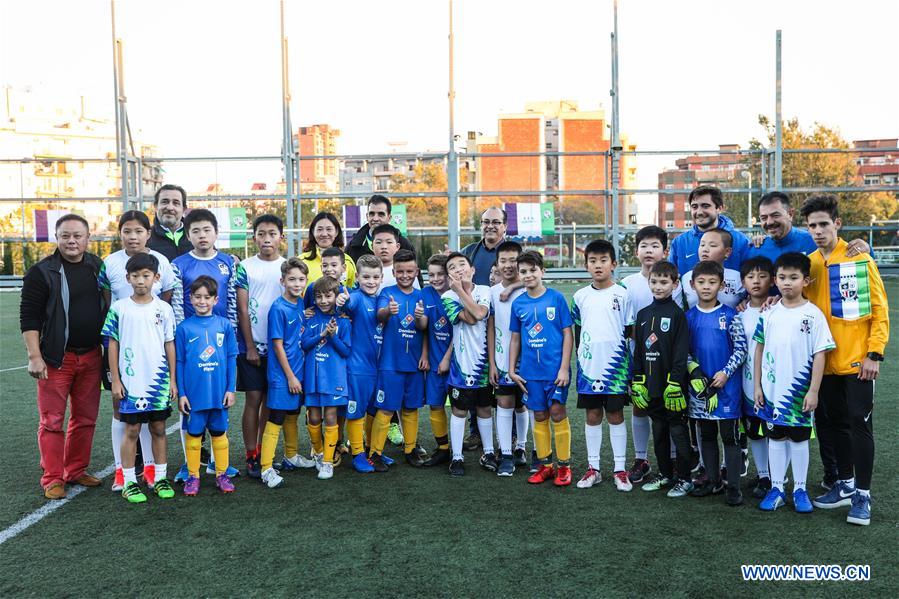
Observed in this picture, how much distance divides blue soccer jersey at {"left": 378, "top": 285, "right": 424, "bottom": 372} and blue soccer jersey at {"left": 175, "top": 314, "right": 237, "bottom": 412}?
1020 millimetres

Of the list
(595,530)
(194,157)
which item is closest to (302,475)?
(595,530)

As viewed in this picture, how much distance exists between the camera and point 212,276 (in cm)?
478

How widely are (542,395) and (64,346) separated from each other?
2.84 metres

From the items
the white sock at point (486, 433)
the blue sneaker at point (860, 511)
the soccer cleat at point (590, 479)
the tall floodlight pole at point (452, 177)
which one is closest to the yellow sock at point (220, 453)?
the white sock at point (486, 433)

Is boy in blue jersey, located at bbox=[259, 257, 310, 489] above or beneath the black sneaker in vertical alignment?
above

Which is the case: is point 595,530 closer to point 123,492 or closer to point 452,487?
point 452,487

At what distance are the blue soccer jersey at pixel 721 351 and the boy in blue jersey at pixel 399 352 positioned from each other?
5.66 feet

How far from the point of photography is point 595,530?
3.82 m

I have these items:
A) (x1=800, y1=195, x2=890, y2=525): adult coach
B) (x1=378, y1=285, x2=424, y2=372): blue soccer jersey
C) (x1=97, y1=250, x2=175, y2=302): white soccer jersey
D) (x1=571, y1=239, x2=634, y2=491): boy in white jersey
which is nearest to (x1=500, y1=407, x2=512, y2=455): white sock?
(x1=571, y1=239, x2=634, y2=491): boy in white jersey

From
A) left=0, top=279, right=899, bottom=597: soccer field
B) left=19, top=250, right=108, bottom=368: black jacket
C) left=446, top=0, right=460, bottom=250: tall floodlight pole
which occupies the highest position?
left=446, top=0, right=460, bottom=250: tall floodlight pole

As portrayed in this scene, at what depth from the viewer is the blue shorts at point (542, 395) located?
465 centimetres

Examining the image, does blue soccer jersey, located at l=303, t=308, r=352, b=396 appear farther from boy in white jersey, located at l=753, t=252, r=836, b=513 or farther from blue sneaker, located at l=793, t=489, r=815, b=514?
blue sneaker, located at l=793, t=489, r=815, b=514

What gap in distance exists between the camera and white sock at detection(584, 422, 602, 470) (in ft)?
15.0

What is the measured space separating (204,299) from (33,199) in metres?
13.6
